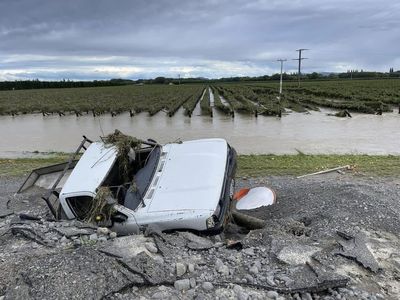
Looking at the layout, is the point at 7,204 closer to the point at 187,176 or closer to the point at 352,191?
the point at 187,176

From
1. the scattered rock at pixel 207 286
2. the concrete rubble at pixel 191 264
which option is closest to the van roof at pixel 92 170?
A: the concrete rubble at pixel 191 264

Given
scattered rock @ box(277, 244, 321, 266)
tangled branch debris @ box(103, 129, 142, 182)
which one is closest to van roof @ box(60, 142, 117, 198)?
tangled branch debris @ box(103, 129, 142, 182)

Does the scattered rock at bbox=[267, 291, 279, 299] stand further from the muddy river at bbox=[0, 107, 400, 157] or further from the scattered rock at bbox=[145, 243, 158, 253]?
the muddy river at bbox=[0, 107, 400, 157]

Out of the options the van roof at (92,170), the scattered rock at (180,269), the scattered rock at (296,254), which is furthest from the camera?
the van roof at (92,170)

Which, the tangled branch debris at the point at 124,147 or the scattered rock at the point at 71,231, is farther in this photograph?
the tangled branch debris at the point at 124,147

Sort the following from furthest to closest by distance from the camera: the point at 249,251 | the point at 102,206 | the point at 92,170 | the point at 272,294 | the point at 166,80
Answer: the point at 166,80
the point at 92,170
the point at 102,206
the point at 249,251
the point at 272,294

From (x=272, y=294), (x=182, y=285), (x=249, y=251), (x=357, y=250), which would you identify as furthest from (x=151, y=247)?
(x=357, y=250)

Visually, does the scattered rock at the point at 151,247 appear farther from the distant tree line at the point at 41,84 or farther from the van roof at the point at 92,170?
the distant tree line at the point at 41,84

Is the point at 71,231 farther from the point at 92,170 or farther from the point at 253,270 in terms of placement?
the point at 253,270

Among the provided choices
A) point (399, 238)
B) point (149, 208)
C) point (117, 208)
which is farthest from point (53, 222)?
point (399, 238)

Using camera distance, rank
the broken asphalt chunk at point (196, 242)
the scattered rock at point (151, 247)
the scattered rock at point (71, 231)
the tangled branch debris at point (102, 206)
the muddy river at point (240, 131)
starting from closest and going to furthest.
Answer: the scattered rock at point (151, 247) → the broken asphalt chunk at point (196, 242) → the scattered rock at point (71, 231) → the tangled branch debris at point (102, 206) → the muddy river at point (240, 131)

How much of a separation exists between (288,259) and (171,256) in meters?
1.34

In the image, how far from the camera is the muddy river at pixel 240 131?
16.6 m

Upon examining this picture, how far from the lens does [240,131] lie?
21.5 meters
